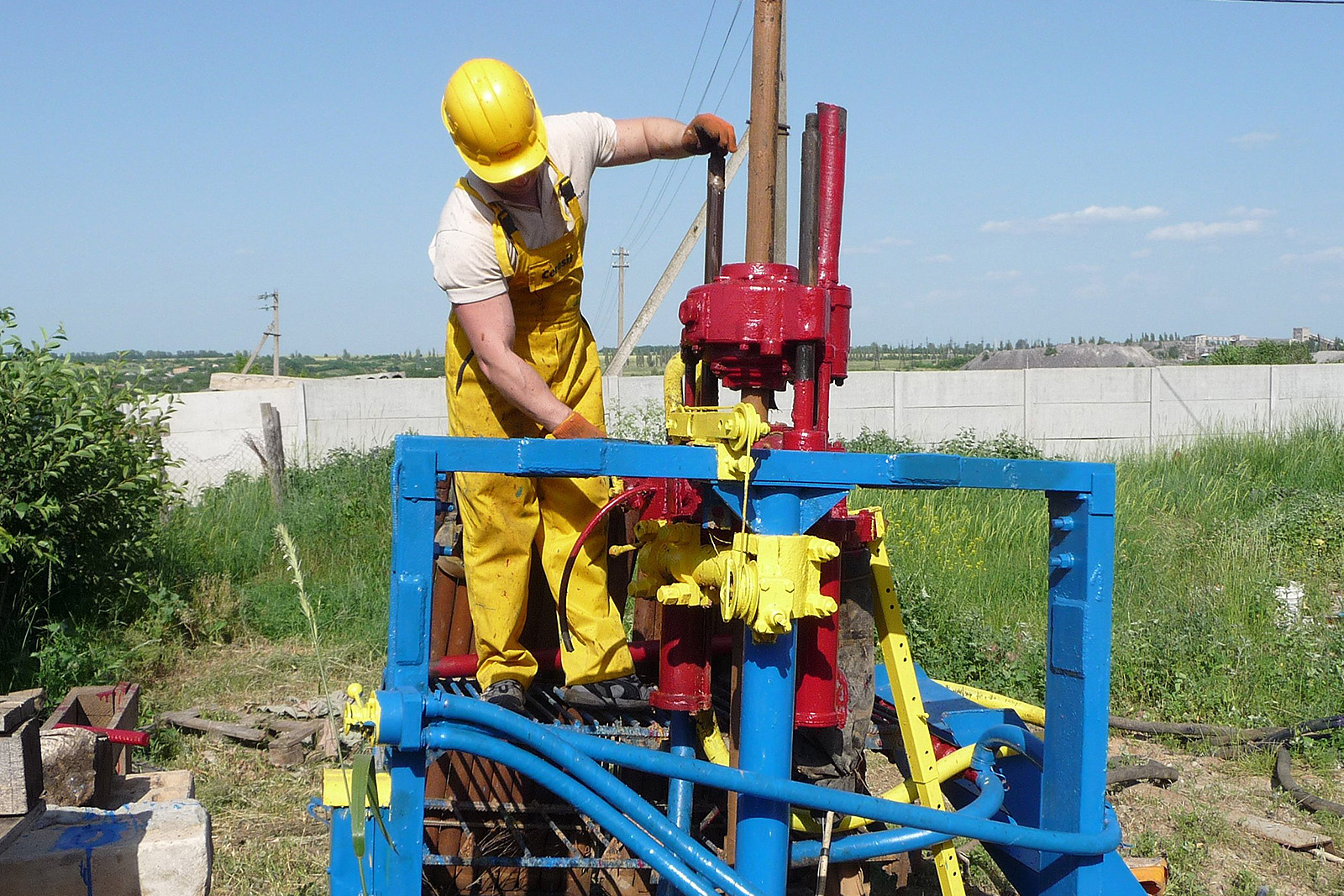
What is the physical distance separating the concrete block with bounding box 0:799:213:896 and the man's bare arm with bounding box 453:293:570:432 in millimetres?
1488

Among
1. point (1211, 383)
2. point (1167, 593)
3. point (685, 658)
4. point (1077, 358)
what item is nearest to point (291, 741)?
point (685, 658)

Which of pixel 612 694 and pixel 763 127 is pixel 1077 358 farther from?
pixel 763 127

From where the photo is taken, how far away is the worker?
9.04 feet

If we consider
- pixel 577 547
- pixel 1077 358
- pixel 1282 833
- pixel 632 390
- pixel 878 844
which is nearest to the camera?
pixel 577 547

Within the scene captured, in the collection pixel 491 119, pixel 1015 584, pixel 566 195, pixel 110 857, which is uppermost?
pixel 491 119

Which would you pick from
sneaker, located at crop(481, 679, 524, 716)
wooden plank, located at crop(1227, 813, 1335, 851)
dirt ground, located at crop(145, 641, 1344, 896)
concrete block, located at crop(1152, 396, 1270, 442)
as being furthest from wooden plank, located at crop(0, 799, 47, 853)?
concrete block, located at crop(1152, 396, 1270, 442)

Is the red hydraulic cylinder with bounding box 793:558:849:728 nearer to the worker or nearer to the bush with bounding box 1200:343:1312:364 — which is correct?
the worker

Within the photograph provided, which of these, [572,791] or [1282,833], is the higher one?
[572,791]

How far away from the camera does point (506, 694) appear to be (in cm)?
282

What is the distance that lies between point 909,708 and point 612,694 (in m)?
0.98

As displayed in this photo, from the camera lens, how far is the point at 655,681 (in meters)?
3.30

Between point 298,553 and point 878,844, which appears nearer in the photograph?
point 878,844

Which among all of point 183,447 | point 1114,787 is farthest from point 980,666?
point 183,447

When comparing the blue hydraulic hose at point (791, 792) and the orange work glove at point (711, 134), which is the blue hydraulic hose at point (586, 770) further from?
the orange work glove at point (711, 134)
